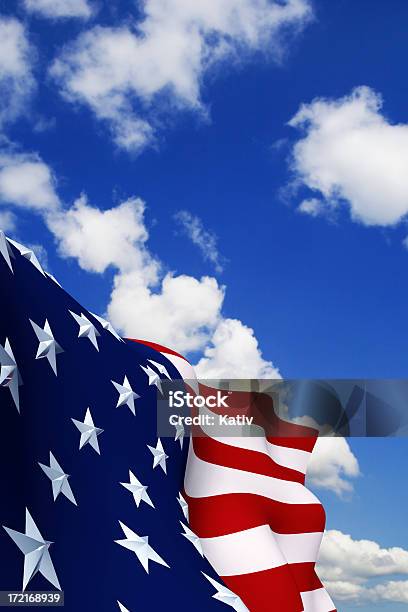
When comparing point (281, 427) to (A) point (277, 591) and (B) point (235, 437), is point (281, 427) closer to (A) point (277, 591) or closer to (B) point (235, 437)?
(B) point (235, 437)

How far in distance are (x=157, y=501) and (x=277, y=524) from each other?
2.37m

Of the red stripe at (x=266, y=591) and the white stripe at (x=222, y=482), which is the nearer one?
the red stripe at (x=266, y=591)

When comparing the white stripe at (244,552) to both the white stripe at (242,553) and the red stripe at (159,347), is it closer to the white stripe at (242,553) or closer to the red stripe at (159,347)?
the white stripe at (242,553)

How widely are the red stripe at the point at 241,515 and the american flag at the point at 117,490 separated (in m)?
0.02

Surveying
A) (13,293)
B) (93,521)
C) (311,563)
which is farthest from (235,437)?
(13,293)

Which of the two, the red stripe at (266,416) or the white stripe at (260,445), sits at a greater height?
the red stripe at (266,416)

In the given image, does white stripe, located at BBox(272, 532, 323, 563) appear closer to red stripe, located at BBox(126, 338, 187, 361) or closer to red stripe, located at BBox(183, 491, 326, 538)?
red stripe, located at BBox(183, 491, 326, 538)

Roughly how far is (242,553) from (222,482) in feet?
3.02

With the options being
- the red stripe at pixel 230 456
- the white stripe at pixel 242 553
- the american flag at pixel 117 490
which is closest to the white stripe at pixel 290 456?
the american flag at pixel 117 490

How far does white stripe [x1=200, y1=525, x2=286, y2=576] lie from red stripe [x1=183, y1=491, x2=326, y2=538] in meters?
0.08

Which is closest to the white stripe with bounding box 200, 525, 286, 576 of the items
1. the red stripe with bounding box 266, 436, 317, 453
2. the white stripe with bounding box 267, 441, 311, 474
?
the white stripe with bounding box 267, 441, 311, 474

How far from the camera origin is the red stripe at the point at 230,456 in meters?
9.06

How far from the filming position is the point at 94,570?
595cm

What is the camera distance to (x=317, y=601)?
9.52m
